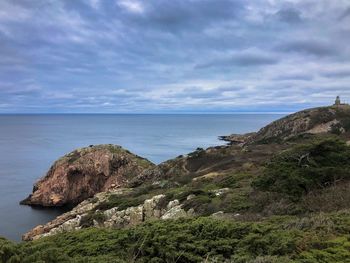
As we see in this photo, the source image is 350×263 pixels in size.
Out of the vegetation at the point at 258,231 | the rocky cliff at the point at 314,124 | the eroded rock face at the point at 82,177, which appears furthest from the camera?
the rocky cliff at the point at 314,124

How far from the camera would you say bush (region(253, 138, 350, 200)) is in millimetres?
16703

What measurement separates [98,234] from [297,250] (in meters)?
6.39

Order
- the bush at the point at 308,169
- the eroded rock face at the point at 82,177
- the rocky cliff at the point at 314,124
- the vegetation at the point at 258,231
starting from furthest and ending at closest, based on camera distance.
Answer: the rocky cliff at the point at 314,124 → the eroded rock face at the point at 82,177 → the bush at the point at 308,169 → the vegetation at the point at 258,231

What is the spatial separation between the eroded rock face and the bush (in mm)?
33509

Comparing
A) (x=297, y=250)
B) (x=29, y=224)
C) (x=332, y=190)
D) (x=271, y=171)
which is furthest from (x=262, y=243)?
(x=29, y=224)

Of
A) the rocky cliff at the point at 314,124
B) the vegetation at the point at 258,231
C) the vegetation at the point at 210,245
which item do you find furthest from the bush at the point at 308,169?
the rocky cliff at the point at 314,124

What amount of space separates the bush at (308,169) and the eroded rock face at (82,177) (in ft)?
110

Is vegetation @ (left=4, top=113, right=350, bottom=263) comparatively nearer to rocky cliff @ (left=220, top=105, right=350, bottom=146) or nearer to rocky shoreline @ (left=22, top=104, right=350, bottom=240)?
rocky shoreline @ (left=22, top=104, right=350, bottom=240)

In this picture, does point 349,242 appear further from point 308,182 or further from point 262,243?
point 308,182

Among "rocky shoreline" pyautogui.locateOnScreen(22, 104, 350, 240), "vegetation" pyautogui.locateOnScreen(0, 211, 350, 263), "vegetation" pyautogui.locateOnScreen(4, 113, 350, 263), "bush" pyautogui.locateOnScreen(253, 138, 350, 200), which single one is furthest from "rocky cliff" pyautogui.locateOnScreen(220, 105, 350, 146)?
"vegetation" pyautogui.locateOnScreen(0, 211, 350, 263)

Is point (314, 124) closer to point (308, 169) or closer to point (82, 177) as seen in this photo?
point (82, 177)

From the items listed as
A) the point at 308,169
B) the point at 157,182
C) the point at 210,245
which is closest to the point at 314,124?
the point at 157,182

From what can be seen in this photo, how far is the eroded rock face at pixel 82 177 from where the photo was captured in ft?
167

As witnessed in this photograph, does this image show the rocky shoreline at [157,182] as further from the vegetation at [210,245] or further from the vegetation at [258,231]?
the vegetation at [210,245]
